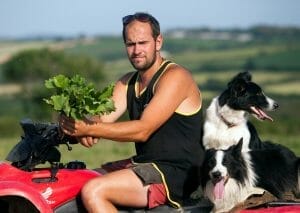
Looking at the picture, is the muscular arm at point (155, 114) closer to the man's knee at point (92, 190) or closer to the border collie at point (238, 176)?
the man's knee at point (92, 190)

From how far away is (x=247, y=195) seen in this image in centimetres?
545

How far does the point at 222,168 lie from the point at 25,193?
139 centimetres

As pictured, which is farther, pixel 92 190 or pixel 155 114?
pixel 155 114

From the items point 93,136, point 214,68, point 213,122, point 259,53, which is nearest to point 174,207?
point 93,136

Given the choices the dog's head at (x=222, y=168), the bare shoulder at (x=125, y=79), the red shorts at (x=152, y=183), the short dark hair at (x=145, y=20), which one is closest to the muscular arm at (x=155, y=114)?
the red shorts at (x=152, y=183)

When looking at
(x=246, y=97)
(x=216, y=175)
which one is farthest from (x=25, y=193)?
(x=246, y=97)

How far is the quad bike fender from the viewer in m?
5.37

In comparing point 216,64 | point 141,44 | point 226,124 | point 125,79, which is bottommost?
point 216,64

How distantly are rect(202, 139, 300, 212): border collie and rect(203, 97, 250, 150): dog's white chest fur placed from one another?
1.80m

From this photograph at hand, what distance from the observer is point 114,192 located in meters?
5.51

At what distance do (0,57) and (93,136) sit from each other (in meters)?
103

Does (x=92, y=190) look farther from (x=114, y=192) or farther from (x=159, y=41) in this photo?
(x=159, y=41)

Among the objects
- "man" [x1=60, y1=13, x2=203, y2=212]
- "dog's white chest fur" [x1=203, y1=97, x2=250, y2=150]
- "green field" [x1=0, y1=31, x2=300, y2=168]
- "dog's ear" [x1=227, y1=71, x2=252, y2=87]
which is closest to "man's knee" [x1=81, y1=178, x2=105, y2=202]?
"man" [x1=60, y1=13, x2=203, y2=212]

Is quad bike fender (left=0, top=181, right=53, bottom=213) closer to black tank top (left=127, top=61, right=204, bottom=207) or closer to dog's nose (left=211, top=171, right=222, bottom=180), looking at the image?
black tank top (left=127, top=61, right=204, bottom=207)
